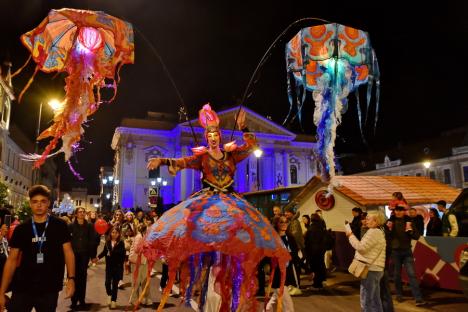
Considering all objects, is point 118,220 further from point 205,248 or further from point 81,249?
point 205,248

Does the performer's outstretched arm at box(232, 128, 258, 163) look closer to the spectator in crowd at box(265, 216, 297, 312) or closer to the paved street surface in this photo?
the spectator in crowd at box(265, 216, 297, 312)

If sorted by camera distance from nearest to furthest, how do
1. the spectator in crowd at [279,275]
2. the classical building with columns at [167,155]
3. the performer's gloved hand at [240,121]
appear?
the performer's gloved hand at [240,121]
the spectator in crowd at [279,275]
the classical building with columns at [167,155]

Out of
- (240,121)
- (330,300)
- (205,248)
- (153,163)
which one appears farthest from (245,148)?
(330,300)

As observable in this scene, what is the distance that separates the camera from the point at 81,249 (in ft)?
26.3

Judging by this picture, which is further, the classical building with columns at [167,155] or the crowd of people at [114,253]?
the classical building with columns at [167,155]

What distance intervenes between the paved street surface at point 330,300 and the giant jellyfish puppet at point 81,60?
4.14 metres

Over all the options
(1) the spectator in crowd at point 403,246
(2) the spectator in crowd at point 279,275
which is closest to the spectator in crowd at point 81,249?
(2) the spectator in crowd at point 279,275

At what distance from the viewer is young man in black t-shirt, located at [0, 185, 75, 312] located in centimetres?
373

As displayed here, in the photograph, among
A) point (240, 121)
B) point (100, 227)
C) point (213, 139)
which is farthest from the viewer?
point (100, 227)

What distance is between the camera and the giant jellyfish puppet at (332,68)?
16.2 ft

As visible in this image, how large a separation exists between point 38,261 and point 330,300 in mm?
6532

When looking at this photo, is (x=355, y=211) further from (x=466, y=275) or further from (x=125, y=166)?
(x=125, y=166)

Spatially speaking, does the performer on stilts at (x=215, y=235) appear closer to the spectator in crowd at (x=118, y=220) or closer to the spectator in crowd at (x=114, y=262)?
the spectator in crowd at (x=114, y=262)

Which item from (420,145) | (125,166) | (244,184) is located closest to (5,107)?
(125,166)
